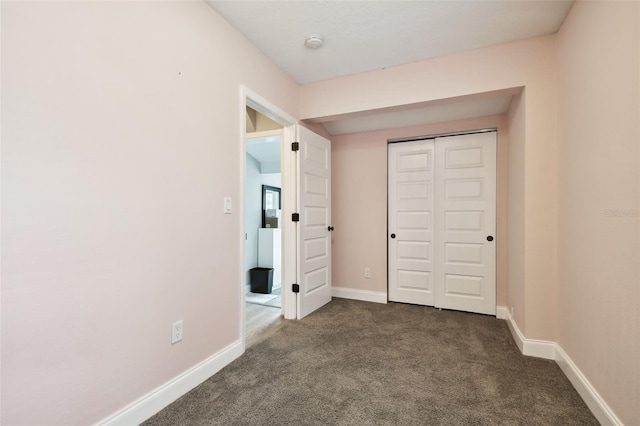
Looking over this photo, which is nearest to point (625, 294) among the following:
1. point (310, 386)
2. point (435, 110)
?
point (310, 386)

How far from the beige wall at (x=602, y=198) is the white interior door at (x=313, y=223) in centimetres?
222

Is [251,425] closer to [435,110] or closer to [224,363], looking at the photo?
[224,363]

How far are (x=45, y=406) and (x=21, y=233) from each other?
72cm

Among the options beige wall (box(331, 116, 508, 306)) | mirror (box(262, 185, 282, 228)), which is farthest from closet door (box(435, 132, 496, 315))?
mirror (box(262, 185, 282, 228))

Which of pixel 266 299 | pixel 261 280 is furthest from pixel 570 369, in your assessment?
pixel 261 280

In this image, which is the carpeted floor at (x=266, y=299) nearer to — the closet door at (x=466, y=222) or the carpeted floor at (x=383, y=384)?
the carpeted floor at (x=383, y=384)

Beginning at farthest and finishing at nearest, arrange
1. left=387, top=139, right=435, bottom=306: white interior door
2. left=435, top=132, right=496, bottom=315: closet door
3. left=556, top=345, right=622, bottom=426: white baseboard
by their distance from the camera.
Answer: left=387, top=139, right=435, bottom=306: white interior door < left=435, top=132, right=496, bottom=315: closet door < left=556, top=345, right=622, bottom=426: white baseboard

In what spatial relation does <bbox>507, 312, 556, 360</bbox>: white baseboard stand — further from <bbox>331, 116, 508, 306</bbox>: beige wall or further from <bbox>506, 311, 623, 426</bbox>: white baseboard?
<bbox>331, 116, 508, 306</bbox>: beige wall

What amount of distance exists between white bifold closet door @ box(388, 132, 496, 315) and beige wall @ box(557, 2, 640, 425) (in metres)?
1.26

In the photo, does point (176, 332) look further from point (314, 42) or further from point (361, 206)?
point (361, 206)

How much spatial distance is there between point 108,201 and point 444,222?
3330 mm

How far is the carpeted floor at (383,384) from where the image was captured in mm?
1658

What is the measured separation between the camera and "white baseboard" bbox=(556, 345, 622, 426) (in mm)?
1520

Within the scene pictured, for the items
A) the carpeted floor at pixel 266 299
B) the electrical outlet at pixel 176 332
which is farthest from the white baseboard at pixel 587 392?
the carpeted floor at pixel 266 299
